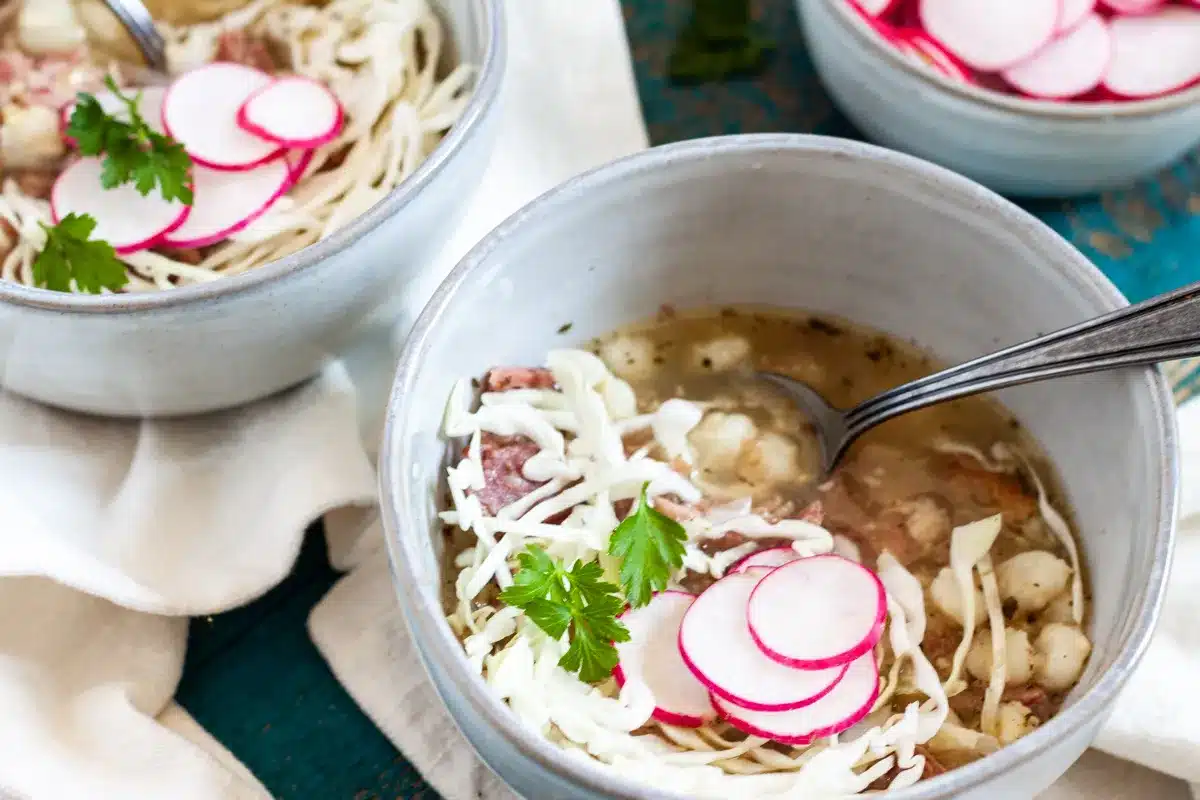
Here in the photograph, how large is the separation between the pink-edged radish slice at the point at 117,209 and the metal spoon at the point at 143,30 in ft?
0.68

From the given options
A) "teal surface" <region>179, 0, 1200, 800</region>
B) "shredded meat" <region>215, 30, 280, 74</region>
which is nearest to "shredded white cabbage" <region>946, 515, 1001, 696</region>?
"teal surface" <region>179, 0, 1200, 800</region>

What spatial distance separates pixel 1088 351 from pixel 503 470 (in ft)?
1.76

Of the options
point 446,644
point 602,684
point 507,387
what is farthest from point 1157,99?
point 446,644

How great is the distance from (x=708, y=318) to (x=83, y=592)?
71cm

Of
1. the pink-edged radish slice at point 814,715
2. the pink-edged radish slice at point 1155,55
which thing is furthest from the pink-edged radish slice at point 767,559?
the pink-edged radish slice at point 1155,55

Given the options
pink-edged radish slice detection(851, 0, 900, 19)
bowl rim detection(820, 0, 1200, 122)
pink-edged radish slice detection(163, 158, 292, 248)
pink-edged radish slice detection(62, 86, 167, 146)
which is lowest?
pink-edged radish slice detection(163, 158, 292, 248)

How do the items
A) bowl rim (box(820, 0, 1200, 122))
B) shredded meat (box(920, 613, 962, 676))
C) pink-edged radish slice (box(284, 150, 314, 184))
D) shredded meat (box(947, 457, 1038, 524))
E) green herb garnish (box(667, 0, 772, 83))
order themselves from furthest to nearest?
1. green herb garnish (box(667, 0, 772, 83))
2. pink-edged radish slice (box(284, 150, 314, 184))
3. bowl rim (box(820, 0, 1200, 122))
4. shredded meat (box(947, 457, 1038, 524))
5. shredded meat (box(920, 613, 962, 676))

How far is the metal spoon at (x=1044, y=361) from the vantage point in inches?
38.9

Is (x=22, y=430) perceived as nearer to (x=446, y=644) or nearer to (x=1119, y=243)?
(x=446, y=644)

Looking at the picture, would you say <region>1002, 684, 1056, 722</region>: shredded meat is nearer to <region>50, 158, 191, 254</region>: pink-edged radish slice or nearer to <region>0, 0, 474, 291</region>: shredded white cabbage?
<region>0, 0, 474, 291</region>: shredded white cabbage

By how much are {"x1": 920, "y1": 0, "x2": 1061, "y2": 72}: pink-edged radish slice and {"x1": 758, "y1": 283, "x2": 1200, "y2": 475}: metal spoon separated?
49 cm

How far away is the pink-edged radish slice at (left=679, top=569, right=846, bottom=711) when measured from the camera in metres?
1.01

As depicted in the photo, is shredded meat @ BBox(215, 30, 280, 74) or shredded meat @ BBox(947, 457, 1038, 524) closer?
shredded meat @ BBox(947, 457, 1038, 524)

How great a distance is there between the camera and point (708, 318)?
1.34 m
